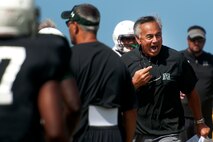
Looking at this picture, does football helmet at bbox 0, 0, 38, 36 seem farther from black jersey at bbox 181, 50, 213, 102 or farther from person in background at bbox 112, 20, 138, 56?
black jersey at bbox 181, 50, 213, 102

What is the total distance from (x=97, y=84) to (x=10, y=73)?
2.22 metres

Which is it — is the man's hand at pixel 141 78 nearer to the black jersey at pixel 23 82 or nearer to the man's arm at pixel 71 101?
the man's arm at pixel 71 101

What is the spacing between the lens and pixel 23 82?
3.80 metres

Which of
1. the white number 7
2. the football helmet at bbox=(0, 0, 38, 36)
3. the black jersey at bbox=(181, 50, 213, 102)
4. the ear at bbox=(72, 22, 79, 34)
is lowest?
the black jersey at bbox=(181, 50, 213, 102)

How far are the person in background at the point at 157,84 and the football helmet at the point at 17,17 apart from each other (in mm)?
3464

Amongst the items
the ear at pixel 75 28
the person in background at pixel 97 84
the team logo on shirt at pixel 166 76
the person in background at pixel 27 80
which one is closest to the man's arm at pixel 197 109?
the team logo on shirt at pixel 166 76

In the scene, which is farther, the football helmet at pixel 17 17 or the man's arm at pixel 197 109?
the man's arm at pixel 197 109

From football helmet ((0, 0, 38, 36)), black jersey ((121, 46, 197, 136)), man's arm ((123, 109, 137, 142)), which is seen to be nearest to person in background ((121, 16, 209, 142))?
black jersey ((121, 46, 197, 136))

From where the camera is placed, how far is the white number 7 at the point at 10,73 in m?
3.80

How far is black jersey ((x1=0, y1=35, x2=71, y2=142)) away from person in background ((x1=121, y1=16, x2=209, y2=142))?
138 inches

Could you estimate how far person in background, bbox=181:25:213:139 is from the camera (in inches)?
409

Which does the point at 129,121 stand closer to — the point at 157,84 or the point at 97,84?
the point at 97,84

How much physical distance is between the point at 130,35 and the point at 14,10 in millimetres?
4983

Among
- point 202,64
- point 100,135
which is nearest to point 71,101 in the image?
point 100,135
